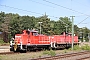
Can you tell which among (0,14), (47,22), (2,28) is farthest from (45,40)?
(0,14)

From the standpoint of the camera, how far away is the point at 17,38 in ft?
83.3

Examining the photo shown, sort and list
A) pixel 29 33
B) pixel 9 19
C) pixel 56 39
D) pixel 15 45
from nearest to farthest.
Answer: pixel 15 45, pixel 29 33, pixel 56 39, pixel 9 19

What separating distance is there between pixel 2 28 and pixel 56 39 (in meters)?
31.0

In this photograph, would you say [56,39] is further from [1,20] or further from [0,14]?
[0,14]

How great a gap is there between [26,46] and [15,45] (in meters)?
1.48

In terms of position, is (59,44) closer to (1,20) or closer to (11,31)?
(11,31)

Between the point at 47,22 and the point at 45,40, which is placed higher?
the point at 47,22

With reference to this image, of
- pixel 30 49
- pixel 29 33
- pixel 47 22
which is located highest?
pixel 47 22

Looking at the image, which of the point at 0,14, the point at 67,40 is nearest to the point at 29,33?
the point at 67,40

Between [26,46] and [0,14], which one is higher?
[0,14]

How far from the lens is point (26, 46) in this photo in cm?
2519

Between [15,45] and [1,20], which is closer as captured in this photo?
[15,45]

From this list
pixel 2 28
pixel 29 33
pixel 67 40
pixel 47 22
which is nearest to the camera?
pixel 29 33

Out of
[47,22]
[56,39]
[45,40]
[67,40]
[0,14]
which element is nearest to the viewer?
[45,40]
